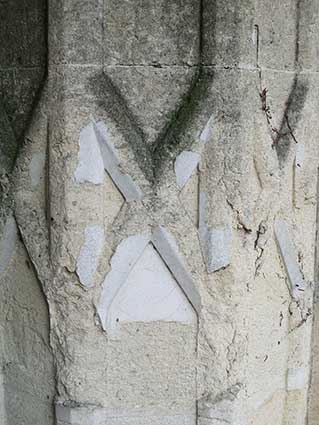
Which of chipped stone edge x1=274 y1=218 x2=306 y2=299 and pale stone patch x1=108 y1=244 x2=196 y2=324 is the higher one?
chipped stone edge x1=274 y1=218 x2=306 y2=299

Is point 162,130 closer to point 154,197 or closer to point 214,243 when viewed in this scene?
point 154,197

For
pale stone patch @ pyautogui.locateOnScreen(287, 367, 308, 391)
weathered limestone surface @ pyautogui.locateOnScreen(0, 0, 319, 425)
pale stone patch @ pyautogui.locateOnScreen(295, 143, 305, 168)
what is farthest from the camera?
pale stone patch @ pyautogui.locateOnScreen(287, 367, 308, 391)

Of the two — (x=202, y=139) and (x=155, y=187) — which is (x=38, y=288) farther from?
(x=202, y=139)

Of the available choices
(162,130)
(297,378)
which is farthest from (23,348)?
(297,378)

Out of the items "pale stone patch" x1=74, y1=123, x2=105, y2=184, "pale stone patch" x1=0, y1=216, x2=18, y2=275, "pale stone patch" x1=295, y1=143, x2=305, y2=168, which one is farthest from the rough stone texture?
"pale stone patch" x1=295, y1=143, x2=305, y2=168

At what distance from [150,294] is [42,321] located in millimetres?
361

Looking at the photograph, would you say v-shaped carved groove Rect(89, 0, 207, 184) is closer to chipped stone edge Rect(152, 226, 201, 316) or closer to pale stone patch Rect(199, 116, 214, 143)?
pale stone patch Rect(199, 116, 214, 143)

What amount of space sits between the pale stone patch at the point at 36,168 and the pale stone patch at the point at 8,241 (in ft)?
0.49

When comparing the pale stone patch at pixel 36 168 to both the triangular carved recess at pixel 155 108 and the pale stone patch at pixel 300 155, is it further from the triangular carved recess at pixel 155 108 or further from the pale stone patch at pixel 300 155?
the pale stone patch at pixel 300 155

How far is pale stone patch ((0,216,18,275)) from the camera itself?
2.24 metres

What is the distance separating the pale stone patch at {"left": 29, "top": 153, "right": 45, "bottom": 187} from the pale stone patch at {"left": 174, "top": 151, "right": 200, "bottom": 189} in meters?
0.41

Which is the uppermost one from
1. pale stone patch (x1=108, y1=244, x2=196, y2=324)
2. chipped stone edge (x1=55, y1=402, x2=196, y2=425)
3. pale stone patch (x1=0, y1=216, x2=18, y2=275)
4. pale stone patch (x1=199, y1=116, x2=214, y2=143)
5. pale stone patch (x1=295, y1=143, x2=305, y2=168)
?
pale stone patch (x1=295, y1=143, x2=305, y2=168)

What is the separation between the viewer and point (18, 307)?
232cm

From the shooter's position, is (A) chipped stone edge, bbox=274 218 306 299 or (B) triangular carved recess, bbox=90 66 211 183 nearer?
(B) triangular carved recess, bbox=90 66 211 183
